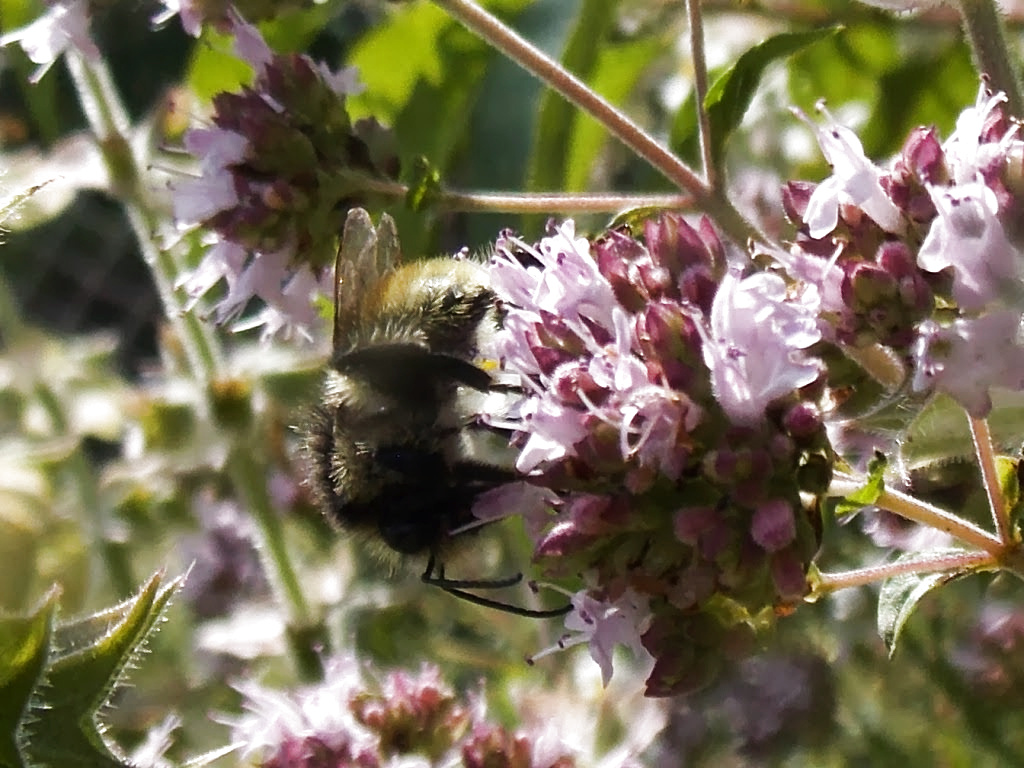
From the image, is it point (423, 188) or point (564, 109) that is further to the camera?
point (564, 109)

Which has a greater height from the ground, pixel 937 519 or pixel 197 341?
pixel 937 519

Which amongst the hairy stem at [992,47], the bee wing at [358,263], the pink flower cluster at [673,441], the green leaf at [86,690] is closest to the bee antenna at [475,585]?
the pink flower cluster at [673,441]

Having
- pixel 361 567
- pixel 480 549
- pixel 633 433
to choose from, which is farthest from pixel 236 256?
pixel 361 567

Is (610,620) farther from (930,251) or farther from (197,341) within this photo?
(197,341)

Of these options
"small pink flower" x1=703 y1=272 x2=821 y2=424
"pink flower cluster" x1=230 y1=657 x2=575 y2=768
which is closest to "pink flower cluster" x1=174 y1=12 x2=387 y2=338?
"pink flower cluster" x1=230 y1=657 x2=575 y2=768

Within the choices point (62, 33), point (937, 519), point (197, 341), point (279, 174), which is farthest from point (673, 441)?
point (197, 341)

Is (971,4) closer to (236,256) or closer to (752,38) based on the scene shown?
(236,256)
